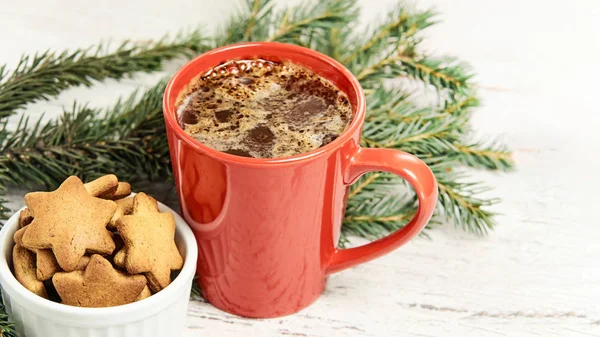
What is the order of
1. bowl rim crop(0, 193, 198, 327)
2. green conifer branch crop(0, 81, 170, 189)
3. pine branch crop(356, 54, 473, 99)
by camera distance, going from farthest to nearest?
pine branch crop(356, 54, 473, 99), green conifer branch crop(0, 81, 170, 189), bowl rim crop(0, 193, 198, 327)

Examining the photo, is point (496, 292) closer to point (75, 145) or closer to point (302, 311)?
point (302, 311)

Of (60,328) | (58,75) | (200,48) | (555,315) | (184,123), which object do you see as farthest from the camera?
(200,48)

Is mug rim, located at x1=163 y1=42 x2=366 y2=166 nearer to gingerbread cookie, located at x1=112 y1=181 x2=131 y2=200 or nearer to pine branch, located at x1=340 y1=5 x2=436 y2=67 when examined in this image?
gingerbread cookie, located at x1=112 y1=181 x2=131 y2=200

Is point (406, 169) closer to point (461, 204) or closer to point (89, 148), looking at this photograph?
point (461, 204)

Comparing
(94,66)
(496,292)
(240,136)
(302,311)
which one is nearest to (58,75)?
(94,66)

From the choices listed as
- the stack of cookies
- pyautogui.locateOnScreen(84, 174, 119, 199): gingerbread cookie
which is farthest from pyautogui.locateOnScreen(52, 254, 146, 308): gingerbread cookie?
pyautogui.locateOnScreen(84, 174, 119, 199): gingerbread cookie

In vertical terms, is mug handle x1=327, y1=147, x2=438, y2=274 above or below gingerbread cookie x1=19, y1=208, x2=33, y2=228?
above

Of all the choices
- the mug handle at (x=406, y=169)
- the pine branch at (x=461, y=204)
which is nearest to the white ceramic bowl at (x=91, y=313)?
the mug handle at (x=406, y=169)
